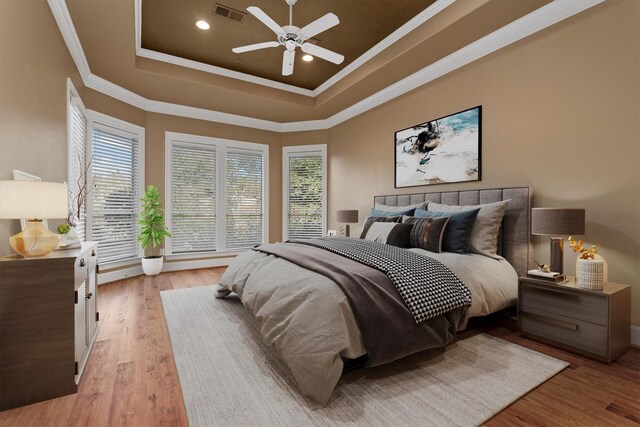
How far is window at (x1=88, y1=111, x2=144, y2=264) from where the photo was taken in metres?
4.43

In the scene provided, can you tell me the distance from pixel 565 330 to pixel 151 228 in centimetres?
511

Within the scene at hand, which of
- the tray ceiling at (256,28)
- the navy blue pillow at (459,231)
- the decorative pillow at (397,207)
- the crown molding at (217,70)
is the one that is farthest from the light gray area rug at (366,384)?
the crown molding at (217,70)

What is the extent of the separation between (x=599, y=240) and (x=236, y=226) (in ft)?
17.0

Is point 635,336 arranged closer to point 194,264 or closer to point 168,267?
point 194,264

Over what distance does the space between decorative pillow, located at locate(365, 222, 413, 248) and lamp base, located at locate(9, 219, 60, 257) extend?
2.71m

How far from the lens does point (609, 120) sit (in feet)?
8.34

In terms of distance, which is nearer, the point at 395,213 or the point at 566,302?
the point at 566,302

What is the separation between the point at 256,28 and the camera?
3648 millimetres

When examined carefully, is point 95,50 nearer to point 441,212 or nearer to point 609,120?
point 441,212

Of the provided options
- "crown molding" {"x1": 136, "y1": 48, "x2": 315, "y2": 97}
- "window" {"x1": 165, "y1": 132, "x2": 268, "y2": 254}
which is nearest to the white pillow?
"crown molding" {"x1": 136, "y1": 48, "x2": 315, "y2": 97}

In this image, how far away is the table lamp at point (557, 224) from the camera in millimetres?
2385

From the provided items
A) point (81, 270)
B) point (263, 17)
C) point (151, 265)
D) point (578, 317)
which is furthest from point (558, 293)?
point (151, 265)

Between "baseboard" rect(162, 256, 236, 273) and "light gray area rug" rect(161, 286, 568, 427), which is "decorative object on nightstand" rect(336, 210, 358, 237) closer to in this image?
"baseboard" rect(162, 256, 236, 273)

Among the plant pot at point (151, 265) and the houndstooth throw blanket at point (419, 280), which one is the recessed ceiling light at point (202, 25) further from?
the plant pot at point (151, 265)
